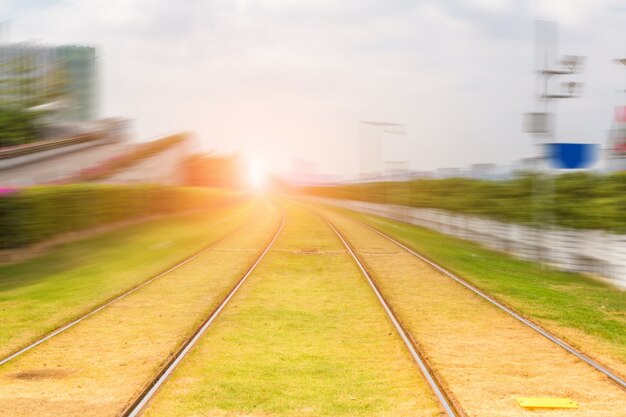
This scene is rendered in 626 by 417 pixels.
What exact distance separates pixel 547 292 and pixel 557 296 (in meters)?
0.60

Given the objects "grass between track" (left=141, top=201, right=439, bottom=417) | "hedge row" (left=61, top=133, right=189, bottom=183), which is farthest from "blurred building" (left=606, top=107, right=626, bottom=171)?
"hedge row" (left=61, top=133, right=189, bottom=183)

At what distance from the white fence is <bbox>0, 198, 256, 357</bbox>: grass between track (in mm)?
12441

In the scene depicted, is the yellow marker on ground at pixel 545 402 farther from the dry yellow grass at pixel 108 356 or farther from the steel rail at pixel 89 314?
the steel rail at pixel 89 314

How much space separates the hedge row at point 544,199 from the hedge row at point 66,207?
57.9ft

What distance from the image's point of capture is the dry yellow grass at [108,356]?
8.48 m

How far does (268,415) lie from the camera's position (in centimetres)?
795

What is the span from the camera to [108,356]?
35.3 feet

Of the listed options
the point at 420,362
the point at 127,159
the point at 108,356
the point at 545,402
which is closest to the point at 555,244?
the point at 420,362

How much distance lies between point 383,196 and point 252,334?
51615 millimetres

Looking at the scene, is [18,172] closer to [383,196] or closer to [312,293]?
[383,196]

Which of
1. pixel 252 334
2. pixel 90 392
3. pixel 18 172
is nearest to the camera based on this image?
pixel 90 392

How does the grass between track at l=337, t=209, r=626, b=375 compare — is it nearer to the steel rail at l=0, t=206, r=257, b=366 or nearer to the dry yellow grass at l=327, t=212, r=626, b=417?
the dry yellow grass at l=327, t=212, r=626, b=417

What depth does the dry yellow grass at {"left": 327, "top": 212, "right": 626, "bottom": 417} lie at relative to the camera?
8391 mm

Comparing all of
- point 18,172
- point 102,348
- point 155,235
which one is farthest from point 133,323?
point 18,172
